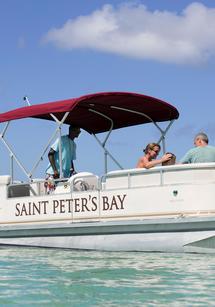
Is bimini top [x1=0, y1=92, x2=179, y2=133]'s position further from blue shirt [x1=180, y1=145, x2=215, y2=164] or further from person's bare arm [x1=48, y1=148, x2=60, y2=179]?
blue shirt [x1=180, y1=145, x2=215, y2=164]

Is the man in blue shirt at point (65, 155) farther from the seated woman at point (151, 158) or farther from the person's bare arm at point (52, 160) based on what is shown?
the seated woman at point (151, 158)

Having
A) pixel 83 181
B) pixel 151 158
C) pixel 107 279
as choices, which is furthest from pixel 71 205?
pixel 107 279

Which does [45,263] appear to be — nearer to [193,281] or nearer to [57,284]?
[57,284]

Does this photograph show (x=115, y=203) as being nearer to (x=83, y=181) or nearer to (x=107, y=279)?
(x=83, y=181)

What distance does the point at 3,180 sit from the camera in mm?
10914

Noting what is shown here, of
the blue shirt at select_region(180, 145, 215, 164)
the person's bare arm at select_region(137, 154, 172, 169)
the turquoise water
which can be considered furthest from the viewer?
the person's bare arm at select_region(137, 154, 172, 169)

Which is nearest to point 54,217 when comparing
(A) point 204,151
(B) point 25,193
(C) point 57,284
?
(B) point 25,193

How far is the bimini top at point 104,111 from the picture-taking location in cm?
989

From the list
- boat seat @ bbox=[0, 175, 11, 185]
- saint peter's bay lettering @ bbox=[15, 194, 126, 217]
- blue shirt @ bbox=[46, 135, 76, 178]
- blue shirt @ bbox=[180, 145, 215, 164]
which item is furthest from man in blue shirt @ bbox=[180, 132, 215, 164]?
boat seat @ bbox=[0, 175, 11, 185]

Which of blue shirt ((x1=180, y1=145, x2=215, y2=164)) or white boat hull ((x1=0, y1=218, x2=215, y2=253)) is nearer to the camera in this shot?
white boat hull ((x1=0, y1=218, x2=215, y2=253))

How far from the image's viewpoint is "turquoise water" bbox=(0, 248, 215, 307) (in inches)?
213

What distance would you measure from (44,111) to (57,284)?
418cm

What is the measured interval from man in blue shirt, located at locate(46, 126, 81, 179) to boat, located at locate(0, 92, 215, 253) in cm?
37

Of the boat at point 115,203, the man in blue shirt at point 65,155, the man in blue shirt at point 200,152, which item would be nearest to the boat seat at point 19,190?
the boat at point 115,203
